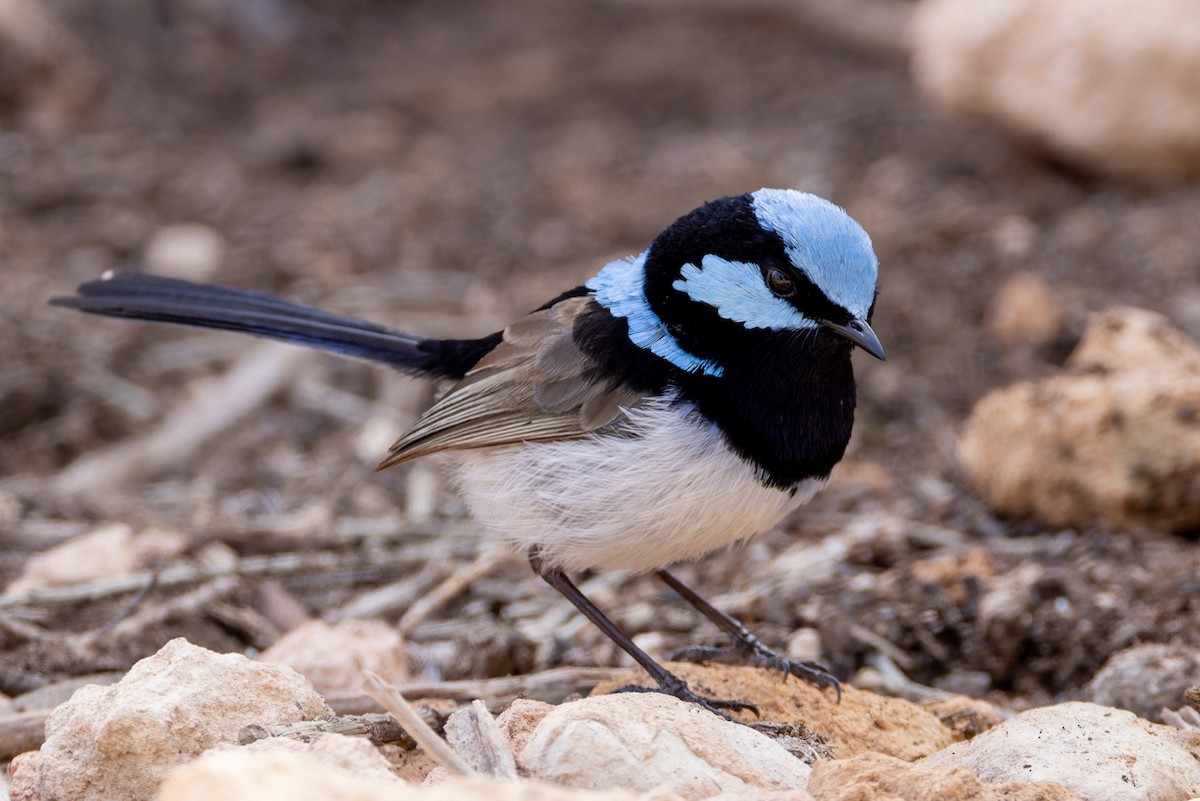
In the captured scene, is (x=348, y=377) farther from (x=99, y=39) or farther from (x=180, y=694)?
(x=99, y=39)

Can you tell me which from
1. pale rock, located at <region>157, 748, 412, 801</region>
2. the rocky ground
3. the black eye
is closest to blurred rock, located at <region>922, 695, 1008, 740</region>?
the rocky ground

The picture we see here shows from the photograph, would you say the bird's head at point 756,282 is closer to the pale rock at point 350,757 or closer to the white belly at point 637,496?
the white belly at point 637,496

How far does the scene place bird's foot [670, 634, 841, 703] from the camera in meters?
3.75

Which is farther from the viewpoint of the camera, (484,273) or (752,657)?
(484,273)

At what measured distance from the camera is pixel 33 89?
28.4 ft

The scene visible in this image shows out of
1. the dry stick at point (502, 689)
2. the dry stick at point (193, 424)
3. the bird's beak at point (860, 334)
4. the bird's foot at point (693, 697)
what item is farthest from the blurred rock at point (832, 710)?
the dry stick at point (193, 424)

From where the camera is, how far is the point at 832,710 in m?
3.29

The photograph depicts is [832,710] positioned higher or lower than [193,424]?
higher

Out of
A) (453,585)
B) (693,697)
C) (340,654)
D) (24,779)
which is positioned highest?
(693,697)

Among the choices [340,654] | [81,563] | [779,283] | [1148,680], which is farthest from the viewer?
[81,563]

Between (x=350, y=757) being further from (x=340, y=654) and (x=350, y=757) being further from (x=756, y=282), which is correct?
(x=756, y=282)

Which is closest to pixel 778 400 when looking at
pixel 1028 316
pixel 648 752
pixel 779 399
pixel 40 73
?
pixel 779 399

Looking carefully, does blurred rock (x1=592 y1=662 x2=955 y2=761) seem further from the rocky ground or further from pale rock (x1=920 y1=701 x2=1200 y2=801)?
pale rock (x1=920 y1=701 x2=1200 y2=801)

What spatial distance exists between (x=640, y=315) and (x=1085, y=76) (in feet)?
13.6
